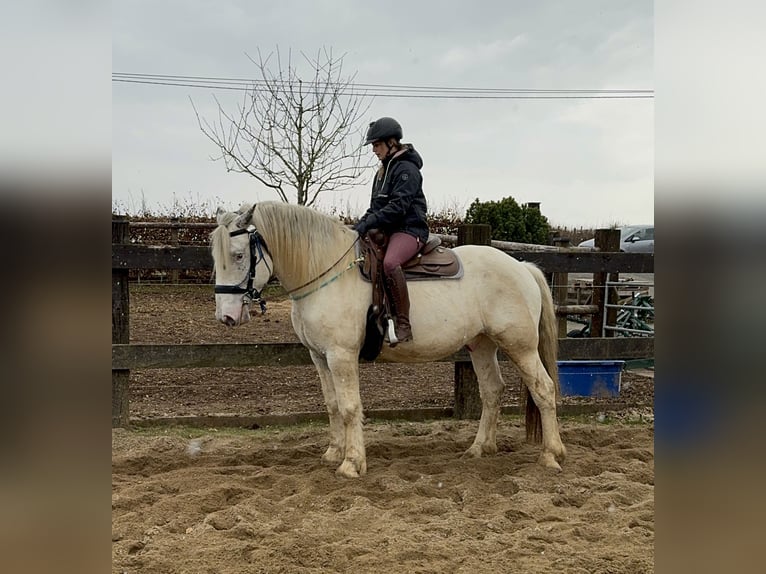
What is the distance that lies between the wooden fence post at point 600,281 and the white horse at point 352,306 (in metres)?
1.74

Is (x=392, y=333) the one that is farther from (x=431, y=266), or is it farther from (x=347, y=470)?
(x=347, y=470)

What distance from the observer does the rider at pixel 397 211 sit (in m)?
3.85

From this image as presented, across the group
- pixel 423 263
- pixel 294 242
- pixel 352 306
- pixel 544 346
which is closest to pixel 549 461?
pixel 544 346

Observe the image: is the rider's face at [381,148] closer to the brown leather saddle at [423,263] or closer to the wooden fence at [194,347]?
the brown leather saddle at [423,263]

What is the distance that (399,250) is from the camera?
388 cm

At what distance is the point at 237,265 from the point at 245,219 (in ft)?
1.00

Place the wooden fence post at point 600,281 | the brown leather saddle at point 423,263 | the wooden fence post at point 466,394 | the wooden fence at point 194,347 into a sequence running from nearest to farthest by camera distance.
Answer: the brown leather saddle at point 423,263
the wooden fence at point 194,347
the wooden fence post at point 466,394
the wooden fence post at point 600,281

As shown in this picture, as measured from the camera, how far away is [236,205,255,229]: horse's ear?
148 inches

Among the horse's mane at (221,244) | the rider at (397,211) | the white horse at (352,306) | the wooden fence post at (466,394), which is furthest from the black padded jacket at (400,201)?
the wooden fence post at (466,394)

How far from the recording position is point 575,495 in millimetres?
3447

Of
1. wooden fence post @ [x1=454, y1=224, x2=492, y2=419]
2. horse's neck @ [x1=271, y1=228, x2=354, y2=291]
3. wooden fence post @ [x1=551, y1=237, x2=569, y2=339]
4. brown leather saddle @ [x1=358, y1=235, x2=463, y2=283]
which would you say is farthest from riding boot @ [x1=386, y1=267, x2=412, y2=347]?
wooden fence post @ [x1=551, y1=237, x2=569, y2=339]

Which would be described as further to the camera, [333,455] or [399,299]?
[333,455]

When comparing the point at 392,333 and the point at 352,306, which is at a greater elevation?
the point at 352,306
